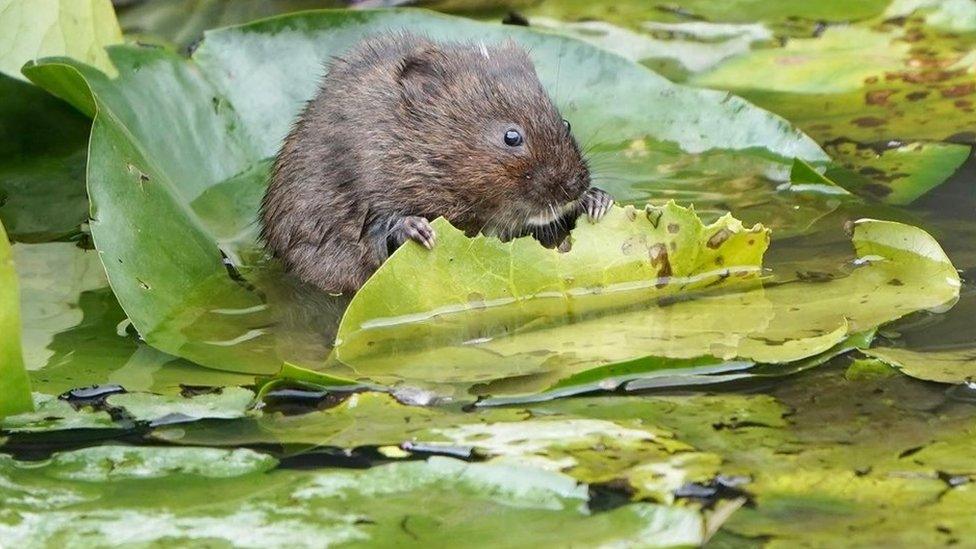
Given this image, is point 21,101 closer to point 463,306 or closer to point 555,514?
point 463,306

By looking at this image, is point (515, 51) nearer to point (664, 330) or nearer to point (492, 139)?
point (492, 139)

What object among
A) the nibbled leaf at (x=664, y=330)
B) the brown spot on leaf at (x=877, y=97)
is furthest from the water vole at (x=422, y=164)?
the brown spot on leaf at (x=877, y=97)

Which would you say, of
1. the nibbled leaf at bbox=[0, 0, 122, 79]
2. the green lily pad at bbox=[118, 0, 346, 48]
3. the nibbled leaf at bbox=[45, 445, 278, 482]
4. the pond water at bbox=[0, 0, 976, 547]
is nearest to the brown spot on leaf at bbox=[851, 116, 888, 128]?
the pond water at bbox=[0, 0, 976, 547]

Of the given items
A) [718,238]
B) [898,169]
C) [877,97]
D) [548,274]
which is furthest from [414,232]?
[877,97]

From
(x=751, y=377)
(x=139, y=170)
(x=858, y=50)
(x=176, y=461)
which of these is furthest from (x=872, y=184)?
(x=176, y=461)

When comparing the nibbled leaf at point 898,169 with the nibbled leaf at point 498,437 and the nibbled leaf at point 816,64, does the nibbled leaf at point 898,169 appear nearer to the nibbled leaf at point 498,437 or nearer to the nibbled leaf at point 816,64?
the nibbled leaf at point 816,64
